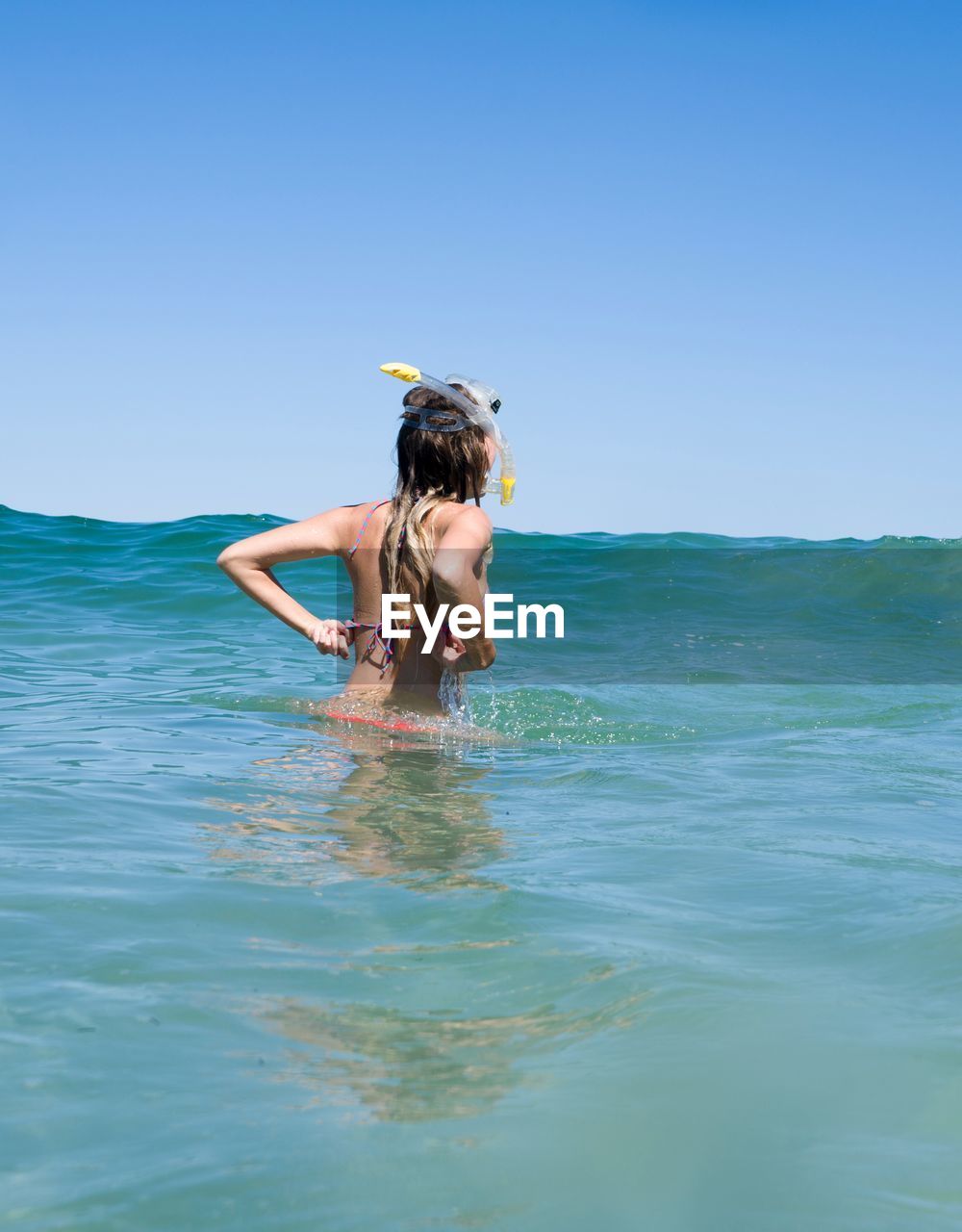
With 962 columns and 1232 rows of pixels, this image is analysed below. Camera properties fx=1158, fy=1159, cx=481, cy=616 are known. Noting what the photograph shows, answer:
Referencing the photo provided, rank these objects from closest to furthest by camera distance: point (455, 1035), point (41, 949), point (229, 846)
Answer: point (455, 1035) < point (41, 949) < point (229, 846)

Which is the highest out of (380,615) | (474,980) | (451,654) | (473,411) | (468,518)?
(473,411)

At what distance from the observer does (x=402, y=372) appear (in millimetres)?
4434

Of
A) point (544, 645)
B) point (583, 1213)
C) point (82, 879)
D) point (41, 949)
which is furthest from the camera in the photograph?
point (544, 645)

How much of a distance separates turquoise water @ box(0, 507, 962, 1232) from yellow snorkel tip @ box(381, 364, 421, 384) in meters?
1.40

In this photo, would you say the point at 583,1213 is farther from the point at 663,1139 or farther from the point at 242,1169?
the point at 242,1169

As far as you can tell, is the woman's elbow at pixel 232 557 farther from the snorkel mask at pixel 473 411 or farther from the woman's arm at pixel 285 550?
the snorkel mask at pixel 473 411

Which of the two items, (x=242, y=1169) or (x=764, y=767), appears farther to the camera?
(x=764, y=767)

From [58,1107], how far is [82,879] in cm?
103

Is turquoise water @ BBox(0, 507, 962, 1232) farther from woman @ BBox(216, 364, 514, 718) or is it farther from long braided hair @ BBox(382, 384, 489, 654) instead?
long braided hair @ BBox(382, 384, 489, 654)

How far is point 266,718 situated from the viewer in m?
5.28

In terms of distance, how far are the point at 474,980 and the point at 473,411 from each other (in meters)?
2.66

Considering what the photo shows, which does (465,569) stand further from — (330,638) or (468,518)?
(330,638)

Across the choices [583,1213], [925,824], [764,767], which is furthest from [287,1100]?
[764,767]

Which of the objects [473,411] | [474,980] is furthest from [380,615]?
[474,980]
